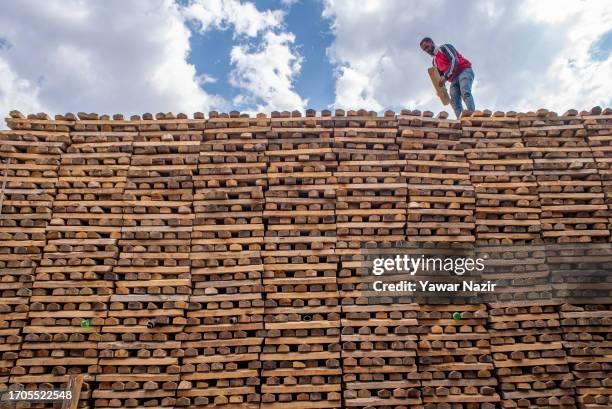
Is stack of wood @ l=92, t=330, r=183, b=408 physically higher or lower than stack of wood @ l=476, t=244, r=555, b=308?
lower

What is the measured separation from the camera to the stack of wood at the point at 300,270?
431cm

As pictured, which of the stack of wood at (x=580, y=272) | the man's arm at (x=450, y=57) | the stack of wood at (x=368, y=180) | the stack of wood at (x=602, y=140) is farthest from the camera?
the man's arm at (x=450, y=57)

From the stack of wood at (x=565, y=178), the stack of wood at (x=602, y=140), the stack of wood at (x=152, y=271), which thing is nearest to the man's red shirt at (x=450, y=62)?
the stack of wood at (x=565, y=178)

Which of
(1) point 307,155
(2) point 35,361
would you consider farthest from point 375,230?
(2) point 35,361

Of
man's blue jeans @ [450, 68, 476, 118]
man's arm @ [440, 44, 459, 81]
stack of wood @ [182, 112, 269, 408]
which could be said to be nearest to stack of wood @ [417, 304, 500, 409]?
stack of wood @ [182, 112, 269, 408]

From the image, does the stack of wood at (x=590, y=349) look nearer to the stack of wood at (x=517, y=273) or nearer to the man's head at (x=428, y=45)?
the stack of wood at (x=517, y=273)

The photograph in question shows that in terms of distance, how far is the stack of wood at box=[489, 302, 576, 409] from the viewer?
14.1ft

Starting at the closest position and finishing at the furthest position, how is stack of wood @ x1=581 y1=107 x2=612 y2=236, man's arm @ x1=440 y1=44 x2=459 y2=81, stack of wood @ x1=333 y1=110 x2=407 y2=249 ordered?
1. stack of wood @ x1=333 y1=110 x2=407 y2=249
2. stack of wood @ x1=581 y1=107 x2=612 y2=236
3. man's arm @ x1=440 y1=44 x2=459 y2=81

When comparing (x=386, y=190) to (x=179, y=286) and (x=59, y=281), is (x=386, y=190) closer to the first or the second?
(x=179, y=286)

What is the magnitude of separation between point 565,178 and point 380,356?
3.14m

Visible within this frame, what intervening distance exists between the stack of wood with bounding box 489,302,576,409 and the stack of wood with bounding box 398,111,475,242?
993mm

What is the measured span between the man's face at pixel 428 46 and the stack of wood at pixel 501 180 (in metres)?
2.21

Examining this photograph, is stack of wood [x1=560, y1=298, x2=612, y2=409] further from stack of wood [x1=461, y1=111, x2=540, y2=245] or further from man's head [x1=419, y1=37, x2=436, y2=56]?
man's head [x1=419, y1=37, x2=436, y2=56]

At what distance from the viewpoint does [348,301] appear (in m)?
4.57
